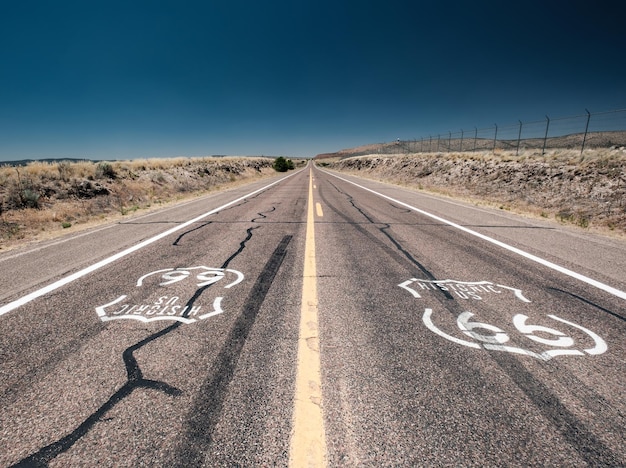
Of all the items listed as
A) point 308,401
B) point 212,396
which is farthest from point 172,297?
point 308,401

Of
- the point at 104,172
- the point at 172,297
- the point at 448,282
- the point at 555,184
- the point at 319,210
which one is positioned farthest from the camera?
the point at 104,172

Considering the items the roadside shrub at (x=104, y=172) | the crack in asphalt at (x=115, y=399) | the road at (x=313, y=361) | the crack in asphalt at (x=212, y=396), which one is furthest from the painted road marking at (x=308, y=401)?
the roadside shrub at (x=104, y=172)

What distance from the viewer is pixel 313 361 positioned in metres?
2.33

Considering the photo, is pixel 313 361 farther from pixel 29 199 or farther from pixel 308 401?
pixel 29 199

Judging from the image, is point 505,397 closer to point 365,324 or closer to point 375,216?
point 365,324

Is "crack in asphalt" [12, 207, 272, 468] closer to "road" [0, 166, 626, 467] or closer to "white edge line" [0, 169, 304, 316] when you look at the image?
"road" [0, 166, 626, 467]

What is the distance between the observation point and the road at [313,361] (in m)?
1.64

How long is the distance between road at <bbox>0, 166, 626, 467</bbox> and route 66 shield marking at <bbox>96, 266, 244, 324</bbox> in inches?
1.0

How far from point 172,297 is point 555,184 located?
15.8 meters

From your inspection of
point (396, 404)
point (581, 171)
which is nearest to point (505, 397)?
point (396, 404)

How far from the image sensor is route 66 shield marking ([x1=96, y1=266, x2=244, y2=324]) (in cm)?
305

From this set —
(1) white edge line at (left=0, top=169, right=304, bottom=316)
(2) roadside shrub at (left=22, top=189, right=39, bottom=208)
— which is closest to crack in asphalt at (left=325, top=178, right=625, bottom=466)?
(1) white edge line at (left=0, top=169, right=304, bottom=316)

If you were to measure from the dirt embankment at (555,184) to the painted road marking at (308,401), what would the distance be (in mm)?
9532

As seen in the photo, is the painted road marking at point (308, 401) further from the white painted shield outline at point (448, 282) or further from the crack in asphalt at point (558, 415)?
the crack in asphalt at point (558, 415)
